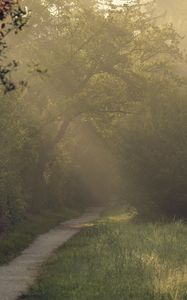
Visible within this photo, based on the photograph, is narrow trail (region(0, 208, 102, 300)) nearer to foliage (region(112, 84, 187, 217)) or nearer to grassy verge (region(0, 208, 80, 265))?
grassy verge (region(0, 208, 80, 265))

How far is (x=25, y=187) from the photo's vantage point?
164 ft

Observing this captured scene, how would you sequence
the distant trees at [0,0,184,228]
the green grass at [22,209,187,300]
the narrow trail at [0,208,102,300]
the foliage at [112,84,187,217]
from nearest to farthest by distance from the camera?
1. the green grass at [22,209,187,300]
2. the narrow trail at [0,208,102,300]
3. the foliage at [112,84,187,217]
4. the distant trees at [0,0,184,228]

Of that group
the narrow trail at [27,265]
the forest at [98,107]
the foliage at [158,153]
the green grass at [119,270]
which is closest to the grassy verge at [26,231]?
the forest at [98,107]

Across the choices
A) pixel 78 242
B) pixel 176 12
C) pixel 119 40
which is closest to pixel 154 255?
pixel 78 242

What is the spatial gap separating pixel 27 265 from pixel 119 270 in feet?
17.0

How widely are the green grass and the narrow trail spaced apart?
1.41 ft

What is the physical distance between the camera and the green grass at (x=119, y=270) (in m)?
16.4

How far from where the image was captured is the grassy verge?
91.2 ft

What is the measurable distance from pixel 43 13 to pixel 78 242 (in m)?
20.9

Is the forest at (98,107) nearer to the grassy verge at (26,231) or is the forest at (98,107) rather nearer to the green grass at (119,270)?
the grassy verge at (26,231)

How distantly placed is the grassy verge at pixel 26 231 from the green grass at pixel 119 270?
77.8 inches

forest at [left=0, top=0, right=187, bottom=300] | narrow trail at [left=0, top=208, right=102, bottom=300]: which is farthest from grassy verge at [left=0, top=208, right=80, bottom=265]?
narrow trail at [left=0, top=208, right=102, bottom=300]

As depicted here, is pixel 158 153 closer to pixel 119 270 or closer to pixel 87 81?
pixel 87 81

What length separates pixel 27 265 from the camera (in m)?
24.0
